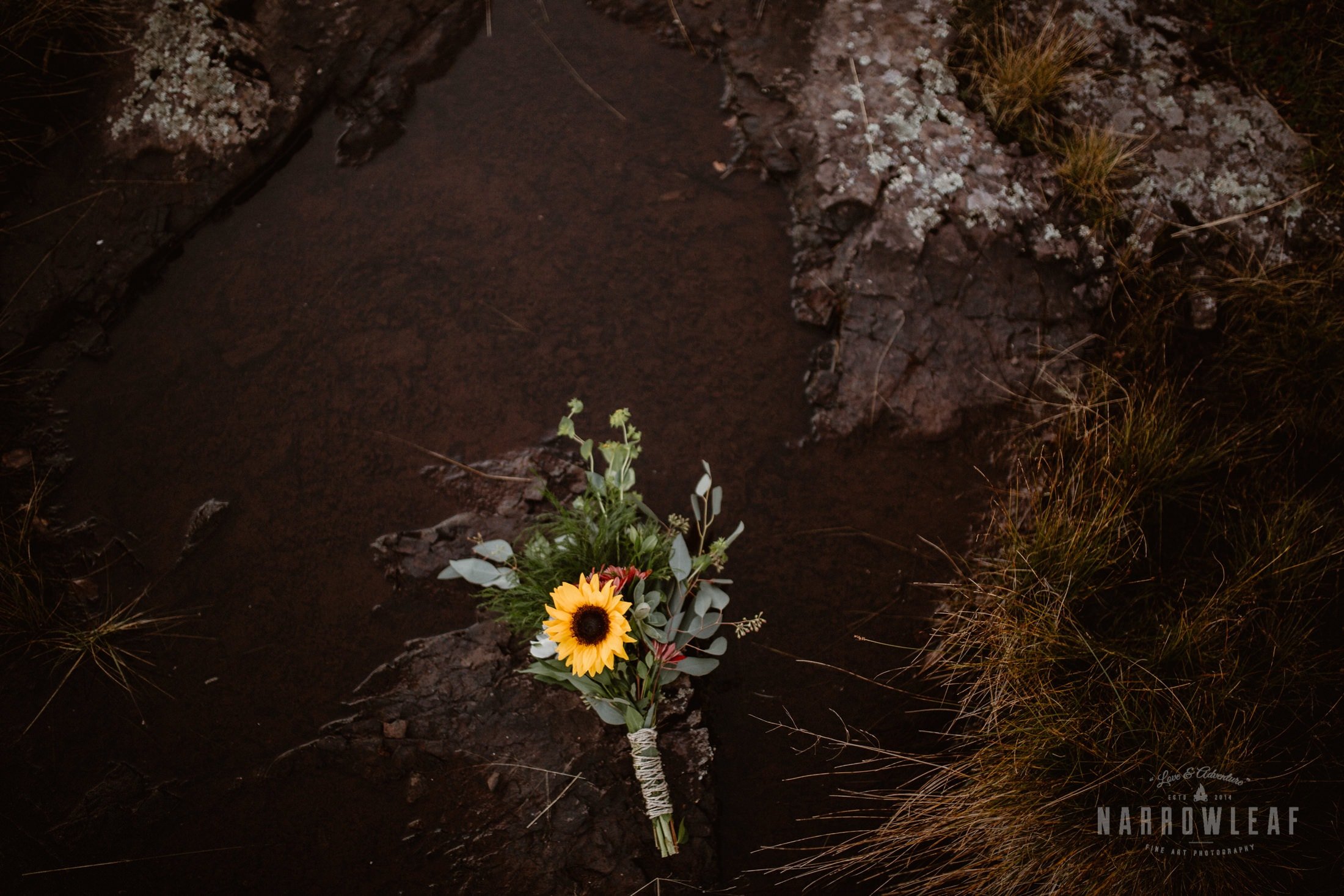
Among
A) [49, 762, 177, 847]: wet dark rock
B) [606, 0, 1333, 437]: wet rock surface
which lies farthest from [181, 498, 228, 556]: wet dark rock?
[606, 0, 1333, 437]: wet rock surface

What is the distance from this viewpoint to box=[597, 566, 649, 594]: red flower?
1481mm

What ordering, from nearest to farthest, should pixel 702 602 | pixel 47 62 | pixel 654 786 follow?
1. pixel 654 786
2. pixel 702 602
3. pixel 47 62

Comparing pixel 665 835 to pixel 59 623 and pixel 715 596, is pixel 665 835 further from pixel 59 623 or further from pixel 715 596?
pixel 59 623

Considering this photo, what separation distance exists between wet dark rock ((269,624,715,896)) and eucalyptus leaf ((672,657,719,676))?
118 millimetres

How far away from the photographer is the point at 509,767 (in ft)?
5.39

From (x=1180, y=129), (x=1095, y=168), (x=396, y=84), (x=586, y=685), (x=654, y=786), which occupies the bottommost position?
(x=654, y=786)

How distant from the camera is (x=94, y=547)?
176cm

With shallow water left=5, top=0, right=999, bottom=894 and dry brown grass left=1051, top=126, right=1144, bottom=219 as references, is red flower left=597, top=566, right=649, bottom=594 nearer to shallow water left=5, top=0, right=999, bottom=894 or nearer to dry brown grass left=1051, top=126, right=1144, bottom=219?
shallow water left=5, top=0, right=999, bottom=894

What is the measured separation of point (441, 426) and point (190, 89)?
1.13m

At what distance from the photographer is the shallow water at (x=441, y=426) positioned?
64.7 inches

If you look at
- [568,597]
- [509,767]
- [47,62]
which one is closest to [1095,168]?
[568,597]

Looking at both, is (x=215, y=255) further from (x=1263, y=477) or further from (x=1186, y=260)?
(x=1263, y=477)

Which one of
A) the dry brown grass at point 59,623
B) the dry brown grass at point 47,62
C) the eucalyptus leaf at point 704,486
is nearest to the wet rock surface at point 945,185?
the eucalyptus leaf at point 704,486

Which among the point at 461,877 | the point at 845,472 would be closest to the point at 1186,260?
the point at 845,472
